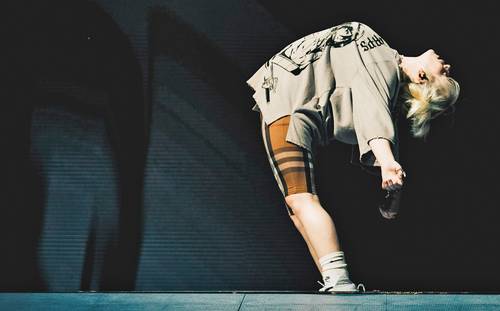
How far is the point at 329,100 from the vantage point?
162 inches

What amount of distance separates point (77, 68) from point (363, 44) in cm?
139

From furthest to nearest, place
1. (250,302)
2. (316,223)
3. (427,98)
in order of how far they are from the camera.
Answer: (427,98), (316,223), (250,302)

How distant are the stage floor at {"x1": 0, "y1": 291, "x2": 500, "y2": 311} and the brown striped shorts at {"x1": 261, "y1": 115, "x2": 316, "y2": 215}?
511 millimetres

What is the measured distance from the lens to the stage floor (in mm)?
3496

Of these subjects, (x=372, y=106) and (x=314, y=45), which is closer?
(x=372, y=106)

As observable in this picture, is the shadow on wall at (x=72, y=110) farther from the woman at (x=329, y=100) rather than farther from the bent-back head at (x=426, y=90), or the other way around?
the bent-back head at (x=426, y=90)

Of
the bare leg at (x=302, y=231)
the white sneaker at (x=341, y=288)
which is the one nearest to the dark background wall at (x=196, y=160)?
the bare leg at (x=302, y=231)

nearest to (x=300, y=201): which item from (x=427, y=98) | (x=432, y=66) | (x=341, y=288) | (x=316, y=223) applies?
(x=316, y=223)

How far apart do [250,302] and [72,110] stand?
149cm

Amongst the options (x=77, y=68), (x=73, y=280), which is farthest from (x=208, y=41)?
(x=73, y=280)

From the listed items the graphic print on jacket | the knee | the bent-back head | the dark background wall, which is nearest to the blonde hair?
the bent-back head

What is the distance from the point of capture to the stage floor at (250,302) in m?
3.50

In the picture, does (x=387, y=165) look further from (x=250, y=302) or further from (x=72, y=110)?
(x=72, y=110)

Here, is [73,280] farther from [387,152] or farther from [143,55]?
[387,152]
